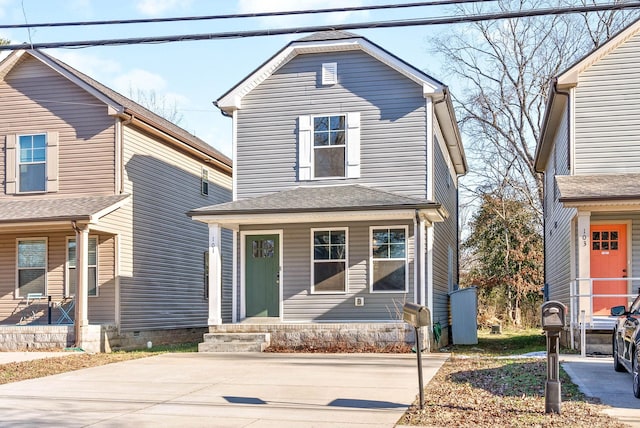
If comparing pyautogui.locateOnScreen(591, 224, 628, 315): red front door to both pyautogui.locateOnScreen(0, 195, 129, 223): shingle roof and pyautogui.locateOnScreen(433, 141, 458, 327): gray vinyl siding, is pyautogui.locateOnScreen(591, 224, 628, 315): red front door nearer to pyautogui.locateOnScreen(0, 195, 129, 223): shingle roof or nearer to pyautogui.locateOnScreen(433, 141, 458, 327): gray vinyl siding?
pyautogui.locateOnScreen(433, 141, 458, 327): gray vinyl siding

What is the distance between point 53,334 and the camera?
1647 centimetres

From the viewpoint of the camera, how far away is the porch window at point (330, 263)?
1692 cm

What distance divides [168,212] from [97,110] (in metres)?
3.79

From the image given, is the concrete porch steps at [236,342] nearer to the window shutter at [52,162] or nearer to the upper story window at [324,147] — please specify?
the upper story window at [324,147]

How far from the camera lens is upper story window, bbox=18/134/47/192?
61.2ft

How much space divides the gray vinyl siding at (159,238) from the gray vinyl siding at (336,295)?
3.58m

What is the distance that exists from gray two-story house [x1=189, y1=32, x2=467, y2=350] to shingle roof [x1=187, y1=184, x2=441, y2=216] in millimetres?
55

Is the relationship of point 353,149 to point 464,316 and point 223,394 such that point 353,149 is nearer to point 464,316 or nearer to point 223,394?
point 464,316

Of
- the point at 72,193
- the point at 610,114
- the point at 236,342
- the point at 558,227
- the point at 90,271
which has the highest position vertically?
the point at 610,114

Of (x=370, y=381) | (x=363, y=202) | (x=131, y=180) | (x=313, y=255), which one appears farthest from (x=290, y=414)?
(x=131, y=180)

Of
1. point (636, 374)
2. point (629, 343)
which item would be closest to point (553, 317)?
point (636, 374)

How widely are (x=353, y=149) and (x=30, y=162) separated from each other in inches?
328

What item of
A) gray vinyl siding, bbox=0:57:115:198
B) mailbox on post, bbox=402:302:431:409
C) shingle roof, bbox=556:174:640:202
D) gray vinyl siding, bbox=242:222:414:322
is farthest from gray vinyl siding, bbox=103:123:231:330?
mailbox on post, bbox=402:302:431:409

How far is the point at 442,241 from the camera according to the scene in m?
21.0
